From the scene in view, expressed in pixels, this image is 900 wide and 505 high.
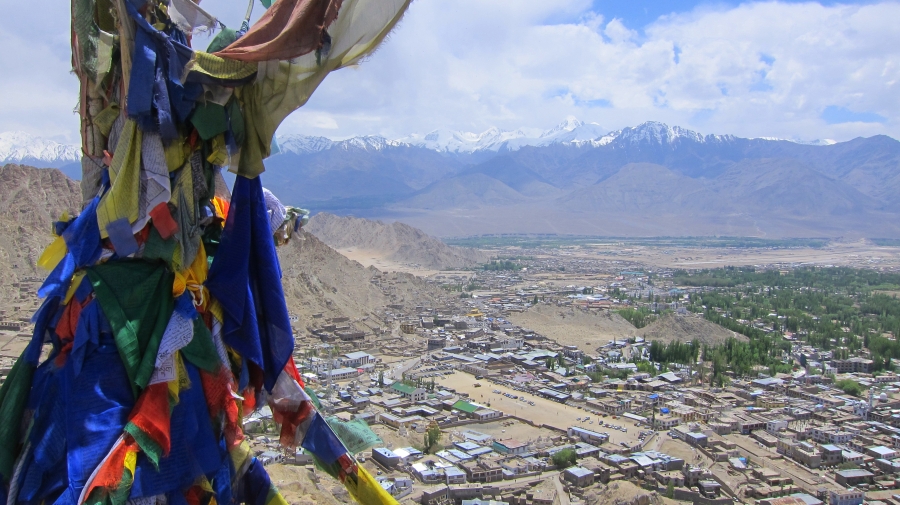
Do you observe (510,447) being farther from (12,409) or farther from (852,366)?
(852,366)

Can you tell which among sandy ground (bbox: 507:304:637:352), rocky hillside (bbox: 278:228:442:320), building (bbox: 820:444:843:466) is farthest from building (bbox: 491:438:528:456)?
rocky hillside (bbox: 278:228:442:320)

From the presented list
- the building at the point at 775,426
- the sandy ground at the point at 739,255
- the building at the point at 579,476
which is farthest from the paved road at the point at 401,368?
the sandy ground at the point at 739,255

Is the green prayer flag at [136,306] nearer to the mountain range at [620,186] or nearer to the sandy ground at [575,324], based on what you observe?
the sandy ground at [575,324]

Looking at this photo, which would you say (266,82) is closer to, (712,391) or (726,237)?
(712,391)

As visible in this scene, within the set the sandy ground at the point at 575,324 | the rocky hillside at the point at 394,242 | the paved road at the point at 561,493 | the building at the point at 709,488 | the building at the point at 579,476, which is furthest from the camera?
the rocky hillside at the point at 394,242

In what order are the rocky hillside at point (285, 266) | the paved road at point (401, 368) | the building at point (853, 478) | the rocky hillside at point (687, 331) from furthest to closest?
the rocky hillside at point (687, 331) < the rocky hillside at point (285, 266) < the paved road at point (401, 368) < the building at point (853, 478)

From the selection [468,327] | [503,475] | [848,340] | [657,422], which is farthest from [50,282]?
[848,340]
